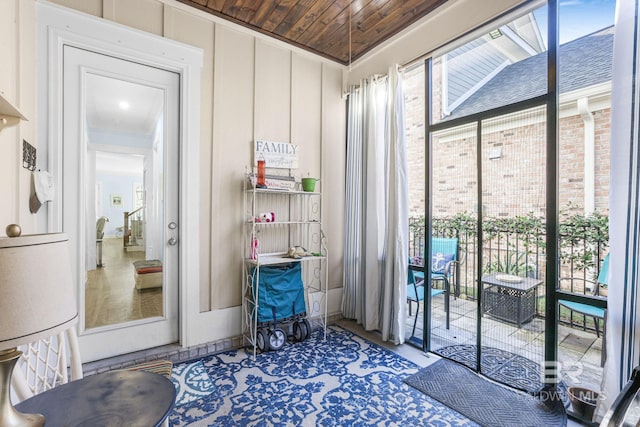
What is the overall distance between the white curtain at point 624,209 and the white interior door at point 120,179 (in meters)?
2.93

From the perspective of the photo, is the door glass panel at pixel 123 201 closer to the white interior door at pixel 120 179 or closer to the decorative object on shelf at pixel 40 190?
the white interior door at pixel 120 179

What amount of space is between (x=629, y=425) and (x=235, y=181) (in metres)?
2.66

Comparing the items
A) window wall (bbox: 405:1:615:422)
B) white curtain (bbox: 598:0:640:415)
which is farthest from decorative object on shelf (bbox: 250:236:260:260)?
white curtain (bbox: 598:0:640:415)

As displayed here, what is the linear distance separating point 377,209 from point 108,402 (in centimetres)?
242

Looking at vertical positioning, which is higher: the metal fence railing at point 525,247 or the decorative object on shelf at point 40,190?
the decorative object on shelf at point 40,190

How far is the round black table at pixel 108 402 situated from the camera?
35.7 inches

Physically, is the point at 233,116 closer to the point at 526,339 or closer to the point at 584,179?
the point at 584,179

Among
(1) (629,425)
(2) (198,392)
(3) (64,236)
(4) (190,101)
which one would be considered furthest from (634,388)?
(4) (190,101)

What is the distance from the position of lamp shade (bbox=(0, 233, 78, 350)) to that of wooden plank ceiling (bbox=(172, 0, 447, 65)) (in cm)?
244

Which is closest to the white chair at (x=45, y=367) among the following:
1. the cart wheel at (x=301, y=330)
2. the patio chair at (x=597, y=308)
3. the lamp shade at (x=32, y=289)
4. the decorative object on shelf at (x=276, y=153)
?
the lamp shade at (x=32, y=289)

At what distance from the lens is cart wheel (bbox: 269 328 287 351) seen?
2633mm

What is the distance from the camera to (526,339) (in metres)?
2.06

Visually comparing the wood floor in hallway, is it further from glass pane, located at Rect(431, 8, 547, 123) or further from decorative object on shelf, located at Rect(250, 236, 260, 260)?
glass pane, located at Rect(431, 8, 547, 123)

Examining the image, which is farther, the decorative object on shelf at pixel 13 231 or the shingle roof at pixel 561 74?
the shingle roof at pixel 561 74
